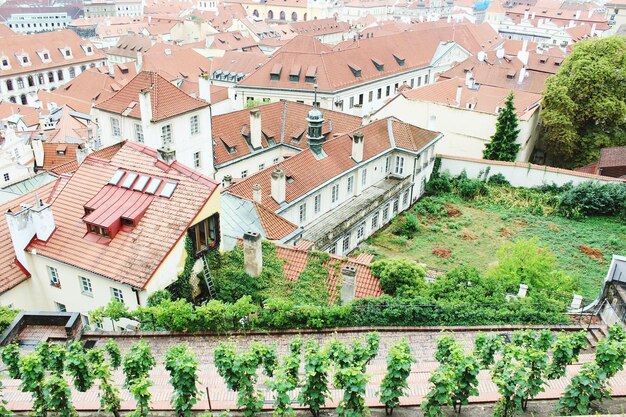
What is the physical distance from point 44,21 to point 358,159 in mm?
162124

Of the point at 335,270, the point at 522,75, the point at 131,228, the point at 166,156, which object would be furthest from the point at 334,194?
the point at 522,75

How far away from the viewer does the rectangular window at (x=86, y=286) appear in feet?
66.2

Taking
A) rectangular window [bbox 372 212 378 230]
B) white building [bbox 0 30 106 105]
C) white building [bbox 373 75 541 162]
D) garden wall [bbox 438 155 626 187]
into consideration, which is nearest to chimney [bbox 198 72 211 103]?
rectangular window [bbox 372 212 378 230]

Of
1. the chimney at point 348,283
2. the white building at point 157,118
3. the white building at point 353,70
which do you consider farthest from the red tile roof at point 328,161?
the white building at point 353,70

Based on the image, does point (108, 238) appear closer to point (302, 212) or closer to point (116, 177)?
point (116, 177)

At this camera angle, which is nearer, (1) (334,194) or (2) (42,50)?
(1) (334,194)

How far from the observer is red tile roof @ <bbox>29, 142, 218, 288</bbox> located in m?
19.5

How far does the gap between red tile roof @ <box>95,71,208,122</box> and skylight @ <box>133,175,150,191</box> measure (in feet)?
32.9

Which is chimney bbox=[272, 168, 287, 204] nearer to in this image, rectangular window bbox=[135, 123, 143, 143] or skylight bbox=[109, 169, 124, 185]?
skylight bbox=[109, 169, 124, 185]

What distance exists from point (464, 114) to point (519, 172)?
23.2 feet

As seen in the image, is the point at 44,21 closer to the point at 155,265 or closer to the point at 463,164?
the point at 463,164

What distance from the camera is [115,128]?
1300 inches

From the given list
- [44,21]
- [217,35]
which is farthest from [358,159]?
[44,21]

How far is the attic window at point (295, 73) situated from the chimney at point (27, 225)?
A: 38.6 meters
